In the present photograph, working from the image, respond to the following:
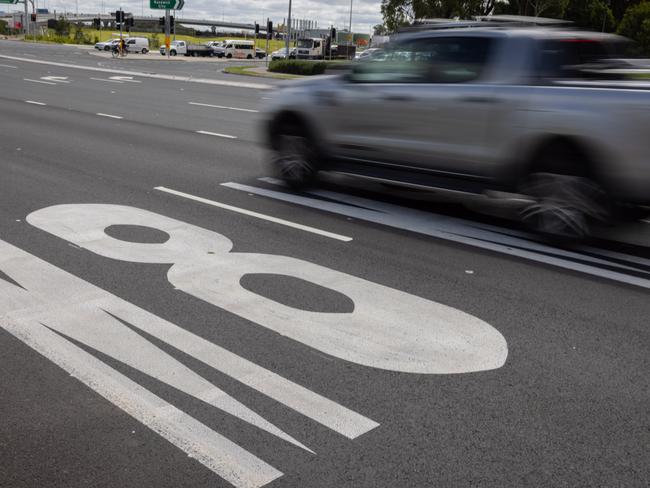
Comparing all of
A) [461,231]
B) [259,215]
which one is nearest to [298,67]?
[259,215]

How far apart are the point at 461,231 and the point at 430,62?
1.70 metres

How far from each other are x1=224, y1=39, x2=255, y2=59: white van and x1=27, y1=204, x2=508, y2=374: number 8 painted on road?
74.2 meters

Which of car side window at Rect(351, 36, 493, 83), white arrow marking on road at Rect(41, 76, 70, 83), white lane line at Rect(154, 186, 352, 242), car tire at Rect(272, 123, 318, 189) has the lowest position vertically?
white lane line at Rect(154, 186, 352, 242)

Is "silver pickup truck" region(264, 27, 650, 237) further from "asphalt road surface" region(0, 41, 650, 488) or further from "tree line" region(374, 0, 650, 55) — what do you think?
"tree line" region(374, 0, 650, 55)

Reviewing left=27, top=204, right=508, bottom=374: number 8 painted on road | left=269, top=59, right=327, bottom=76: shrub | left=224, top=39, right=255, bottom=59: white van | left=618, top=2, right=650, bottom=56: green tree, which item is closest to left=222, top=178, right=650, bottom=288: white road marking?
left=27, top=204, right=508, bottom=374: number 8 painted on road

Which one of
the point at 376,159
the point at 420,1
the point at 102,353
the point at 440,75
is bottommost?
the point at 102,353

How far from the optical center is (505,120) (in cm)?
648

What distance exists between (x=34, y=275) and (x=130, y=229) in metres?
1.39

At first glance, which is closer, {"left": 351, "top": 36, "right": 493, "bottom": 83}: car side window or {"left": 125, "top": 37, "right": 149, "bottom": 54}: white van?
{"left": 351, "top": 36, "right": 493, "bottom": 83}: car side window

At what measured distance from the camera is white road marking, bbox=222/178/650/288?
583 centimetres

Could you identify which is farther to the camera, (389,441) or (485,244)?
(485,244)

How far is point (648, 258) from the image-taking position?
6082mm

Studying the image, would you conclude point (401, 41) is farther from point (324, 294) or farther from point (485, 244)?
point (324, 294)

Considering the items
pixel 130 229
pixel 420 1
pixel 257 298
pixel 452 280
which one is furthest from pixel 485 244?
pixel 420 1
